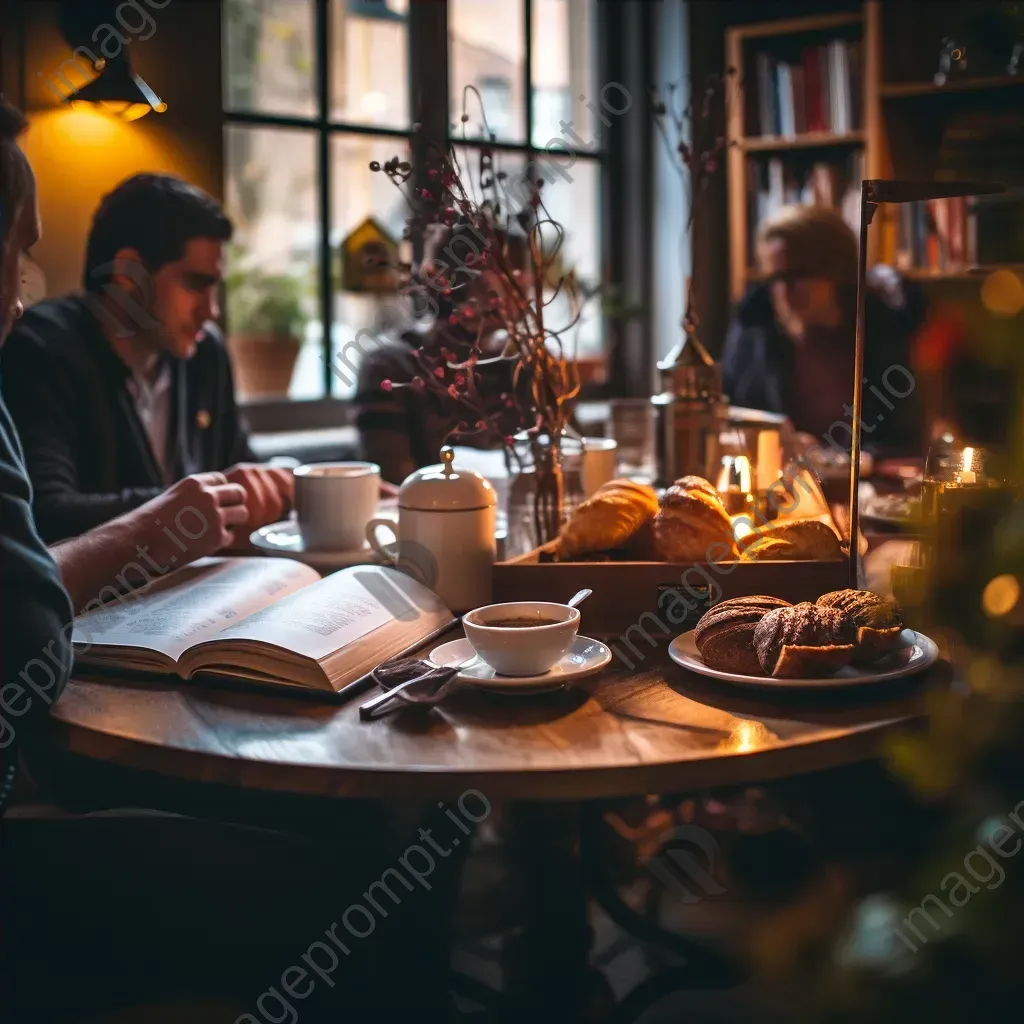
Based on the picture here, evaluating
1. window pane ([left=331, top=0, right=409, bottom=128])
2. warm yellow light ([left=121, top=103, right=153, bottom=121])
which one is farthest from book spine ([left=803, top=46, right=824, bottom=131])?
warm yellow light ([left=121, top=103, right=153, bottom=121])

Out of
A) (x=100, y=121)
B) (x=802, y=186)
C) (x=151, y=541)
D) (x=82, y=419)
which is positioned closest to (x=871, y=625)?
(x=151, y=541)

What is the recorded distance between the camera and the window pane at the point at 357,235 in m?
3.64

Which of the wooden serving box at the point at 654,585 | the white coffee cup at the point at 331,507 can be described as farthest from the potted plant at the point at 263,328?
the wooden serving box at the point at 654,585

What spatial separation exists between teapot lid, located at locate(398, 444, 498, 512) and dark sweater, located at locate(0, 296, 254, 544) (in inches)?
27.5

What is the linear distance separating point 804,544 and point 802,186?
11.4 feet

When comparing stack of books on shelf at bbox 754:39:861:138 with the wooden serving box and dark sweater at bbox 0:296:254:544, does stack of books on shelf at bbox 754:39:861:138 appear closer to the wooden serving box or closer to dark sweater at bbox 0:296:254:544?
dark sweater at bbox 0:296:254:544

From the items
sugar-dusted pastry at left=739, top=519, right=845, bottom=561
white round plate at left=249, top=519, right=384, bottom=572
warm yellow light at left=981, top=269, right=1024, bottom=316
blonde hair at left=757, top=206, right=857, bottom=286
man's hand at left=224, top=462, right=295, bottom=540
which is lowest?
white round plate at left=249, top=519, right=384, bottom=572

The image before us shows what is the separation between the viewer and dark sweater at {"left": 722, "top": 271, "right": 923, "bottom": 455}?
3662mm

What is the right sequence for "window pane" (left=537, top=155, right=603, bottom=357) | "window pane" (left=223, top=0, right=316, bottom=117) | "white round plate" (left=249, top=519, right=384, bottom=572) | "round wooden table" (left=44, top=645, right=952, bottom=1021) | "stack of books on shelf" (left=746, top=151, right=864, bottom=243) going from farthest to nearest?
1. "window pane" (left=537, top=155, right=603, bottom=357)
2. "stack of books on shelf" (left=746, top=151, right=864, bottom=243)
3. "window pane" (left=223, top=0, right=316, bottom=117)
4. "white round plate" (left=249, top=519, right=384, bottom=572)
5. "round wooden table" (left=44, top=645, right=952, bottom=1021)

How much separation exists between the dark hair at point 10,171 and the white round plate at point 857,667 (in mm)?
766

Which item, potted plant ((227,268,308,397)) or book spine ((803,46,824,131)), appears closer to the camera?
potted plant ((227,268,308,397))

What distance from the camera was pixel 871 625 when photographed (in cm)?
101

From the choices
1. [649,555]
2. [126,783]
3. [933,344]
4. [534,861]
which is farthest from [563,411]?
[933,344]

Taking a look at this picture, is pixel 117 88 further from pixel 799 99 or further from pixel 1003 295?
pixel 1003 295
